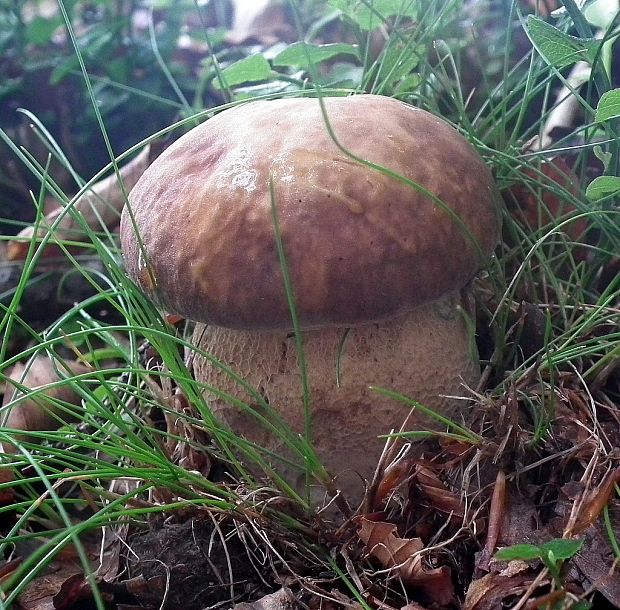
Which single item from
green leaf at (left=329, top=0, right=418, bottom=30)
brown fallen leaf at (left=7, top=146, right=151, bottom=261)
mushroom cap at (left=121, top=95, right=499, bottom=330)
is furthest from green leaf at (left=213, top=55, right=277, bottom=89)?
brown fallen leaf at (left=7, top=146, right=151, bottom=261)

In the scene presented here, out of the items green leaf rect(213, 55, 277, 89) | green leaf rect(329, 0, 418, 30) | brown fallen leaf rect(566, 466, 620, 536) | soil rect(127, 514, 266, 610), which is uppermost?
green leaf rect(329, 0, 418, 30)

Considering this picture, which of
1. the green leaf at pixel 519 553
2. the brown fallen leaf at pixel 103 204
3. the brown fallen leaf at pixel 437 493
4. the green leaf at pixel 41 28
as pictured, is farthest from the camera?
the green leaf at pixel 41 28

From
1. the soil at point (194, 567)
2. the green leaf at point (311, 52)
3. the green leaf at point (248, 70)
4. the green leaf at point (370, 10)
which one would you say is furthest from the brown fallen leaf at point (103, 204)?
the soil at point (194, 567)

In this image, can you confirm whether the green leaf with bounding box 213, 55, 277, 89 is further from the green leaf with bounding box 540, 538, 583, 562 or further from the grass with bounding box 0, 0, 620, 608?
the green leaf with bounding box 540, 538, 583, 562

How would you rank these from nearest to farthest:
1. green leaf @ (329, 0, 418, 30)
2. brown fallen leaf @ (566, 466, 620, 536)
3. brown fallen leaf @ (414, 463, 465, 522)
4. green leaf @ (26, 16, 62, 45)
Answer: brown fallen leaf @ (566, 466, 620, 536), brown fallen leaf @ (414, 463, 465, 522), green leaf @ (329, 0, 418, 30), green leaf @ (26, 16, 62, 45)

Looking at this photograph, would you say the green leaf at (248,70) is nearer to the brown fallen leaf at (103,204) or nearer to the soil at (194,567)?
the brown fallen leaf at (103,204)

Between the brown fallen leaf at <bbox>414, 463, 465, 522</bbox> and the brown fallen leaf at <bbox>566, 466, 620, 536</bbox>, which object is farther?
the brown fallen leaf at <bbox>414, 463, 465, 522</bbox>

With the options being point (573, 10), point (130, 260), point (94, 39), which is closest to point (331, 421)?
point (130, 260)

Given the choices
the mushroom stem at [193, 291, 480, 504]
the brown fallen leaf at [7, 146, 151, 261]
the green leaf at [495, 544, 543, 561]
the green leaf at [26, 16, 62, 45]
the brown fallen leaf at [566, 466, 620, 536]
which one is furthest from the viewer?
the green leaf at [26, 16, 62, 45]
